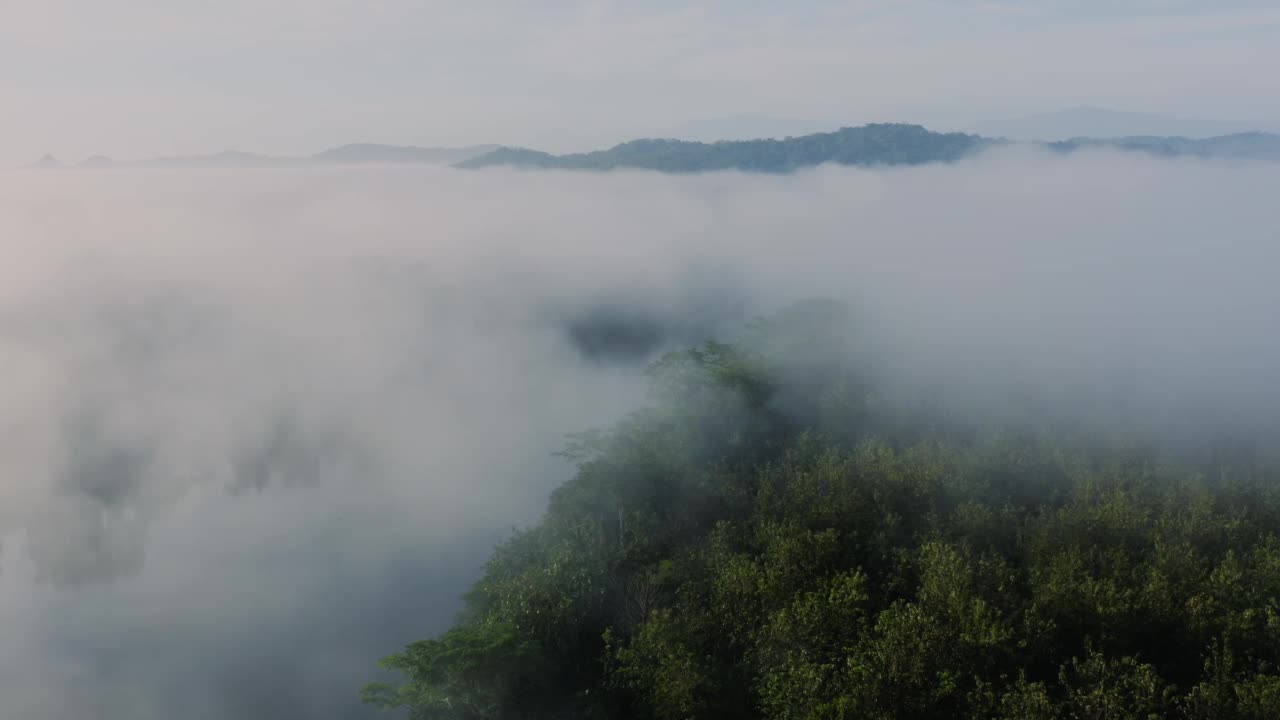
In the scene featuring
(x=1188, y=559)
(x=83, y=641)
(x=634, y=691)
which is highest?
(x=1188, y=559)

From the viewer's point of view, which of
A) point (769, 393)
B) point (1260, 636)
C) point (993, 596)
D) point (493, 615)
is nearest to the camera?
point (1260, 636)

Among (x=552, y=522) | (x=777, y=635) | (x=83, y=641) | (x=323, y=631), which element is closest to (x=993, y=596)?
(x=777, y=635)

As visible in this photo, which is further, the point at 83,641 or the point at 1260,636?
the point at 83,641

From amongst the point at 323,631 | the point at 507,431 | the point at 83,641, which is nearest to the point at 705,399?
the point at 323,631

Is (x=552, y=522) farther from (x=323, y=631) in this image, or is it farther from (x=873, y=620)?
(x=323, y=631)

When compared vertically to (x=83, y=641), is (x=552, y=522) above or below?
above

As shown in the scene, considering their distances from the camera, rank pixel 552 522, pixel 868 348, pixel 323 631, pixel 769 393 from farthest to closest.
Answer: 1. pixel 868 348
2. pixel 323 631
3. pixel 769 393
4. pixel 552 522

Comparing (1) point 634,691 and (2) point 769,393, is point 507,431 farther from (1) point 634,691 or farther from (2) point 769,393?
(1) point 634,691
